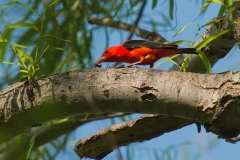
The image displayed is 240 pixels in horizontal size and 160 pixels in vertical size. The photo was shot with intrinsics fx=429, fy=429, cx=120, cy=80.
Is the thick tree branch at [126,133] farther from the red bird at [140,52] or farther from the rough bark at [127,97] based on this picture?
the red bird at [140,52]

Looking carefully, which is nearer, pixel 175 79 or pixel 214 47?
pixel 175 79

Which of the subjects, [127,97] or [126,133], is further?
[126,133]

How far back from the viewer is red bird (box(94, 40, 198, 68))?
2.35m

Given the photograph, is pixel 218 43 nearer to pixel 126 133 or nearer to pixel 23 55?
pixel 126 133

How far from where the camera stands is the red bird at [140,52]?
2.35 meters

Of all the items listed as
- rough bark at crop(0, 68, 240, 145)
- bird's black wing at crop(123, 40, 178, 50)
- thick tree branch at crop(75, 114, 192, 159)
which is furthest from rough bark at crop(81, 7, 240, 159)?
rough bark at crop(0, 68, 240, 145)

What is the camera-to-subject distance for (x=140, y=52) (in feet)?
7.92

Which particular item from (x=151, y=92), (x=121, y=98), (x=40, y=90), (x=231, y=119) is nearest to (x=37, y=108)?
(x=40, y=90)

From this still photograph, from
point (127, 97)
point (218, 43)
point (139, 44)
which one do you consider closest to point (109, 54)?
point (139, 44)

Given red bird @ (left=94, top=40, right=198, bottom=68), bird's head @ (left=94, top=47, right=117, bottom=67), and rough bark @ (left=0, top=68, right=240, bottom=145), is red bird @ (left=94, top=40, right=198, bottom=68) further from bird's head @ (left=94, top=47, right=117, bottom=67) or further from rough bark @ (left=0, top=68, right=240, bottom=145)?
rough bark @ (left=0, top=68, right=240, bottom=145)

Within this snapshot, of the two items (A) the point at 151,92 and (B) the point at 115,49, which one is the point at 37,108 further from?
(B) the point at 115,49

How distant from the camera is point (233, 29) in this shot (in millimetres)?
1884

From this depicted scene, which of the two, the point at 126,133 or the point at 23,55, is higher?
the point at 23,55

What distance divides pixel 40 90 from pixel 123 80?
316 millimetres
